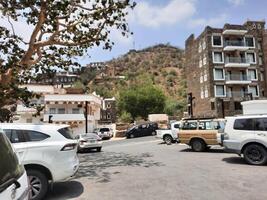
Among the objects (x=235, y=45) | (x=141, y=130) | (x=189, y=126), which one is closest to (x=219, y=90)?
(x=235, y=45)

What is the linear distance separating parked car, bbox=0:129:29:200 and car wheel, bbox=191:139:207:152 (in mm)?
15915

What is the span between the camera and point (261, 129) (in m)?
12.6

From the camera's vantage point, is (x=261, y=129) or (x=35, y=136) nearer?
(x=35, y=136)

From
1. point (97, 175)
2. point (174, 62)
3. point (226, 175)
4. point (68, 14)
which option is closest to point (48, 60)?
point (68, 14)

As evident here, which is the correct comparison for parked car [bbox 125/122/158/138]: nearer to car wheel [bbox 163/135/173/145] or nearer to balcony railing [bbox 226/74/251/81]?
car wheel [bbox 163/135/173/145]

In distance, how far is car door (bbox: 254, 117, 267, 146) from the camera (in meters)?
12.4

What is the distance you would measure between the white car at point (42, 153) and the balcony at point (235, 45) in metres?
50.6

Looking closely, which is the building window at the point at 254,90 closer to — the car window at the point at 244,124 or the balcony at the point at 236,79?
the balcony at the point at 236,79

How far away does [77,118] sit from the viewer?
49.1 m

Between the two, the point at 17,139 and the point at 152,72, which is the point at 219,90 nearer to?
the point at 17,139

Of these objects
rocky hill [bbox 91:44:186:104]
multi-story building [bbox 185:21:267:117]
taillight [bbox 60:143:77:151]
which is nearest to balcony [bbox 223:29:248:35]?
multi-story building [bbox 185:21:267:117]

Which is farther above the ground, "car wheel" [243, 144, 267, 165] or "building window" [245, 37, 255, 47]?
"building window" [245, 37, 255, 47]

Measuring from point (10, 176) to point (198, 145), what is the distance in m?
16.5

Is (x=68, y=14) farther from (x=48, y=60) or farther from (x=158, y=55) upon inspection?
(x=158, y=55)
